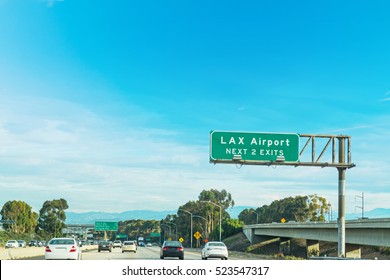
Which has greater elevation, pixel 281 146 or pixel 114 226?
pixel 281 146

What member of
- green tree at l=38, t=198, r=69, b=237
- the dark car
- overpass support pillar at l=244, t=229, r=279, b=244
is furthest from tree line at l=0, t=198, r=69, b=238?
the dark car

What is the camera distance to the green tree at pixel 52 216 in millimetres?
177375

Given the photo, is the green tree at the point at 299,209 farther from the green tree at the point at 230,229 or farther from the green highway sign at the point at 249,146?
the green highway sign at the point at 249,146

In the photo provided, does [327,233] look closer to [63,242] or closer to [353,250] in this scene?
[353,250]

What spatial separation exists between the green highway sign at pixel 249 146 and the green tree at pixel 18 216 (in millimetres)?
128260

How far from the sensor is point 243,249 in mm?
113000

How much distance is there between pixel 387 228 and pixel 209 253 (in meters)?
17.1

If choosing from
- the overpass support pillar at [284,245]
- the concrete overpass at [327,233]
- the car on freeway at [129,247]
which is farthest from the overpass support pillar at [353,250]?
the overpass support pillar at [284,245]

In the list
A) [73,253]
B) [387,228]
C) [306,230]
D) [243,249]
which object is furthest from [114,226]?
[73,253]

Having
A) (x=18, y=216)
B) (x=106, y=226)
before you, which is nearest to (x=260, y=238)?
(x=106, y=226)

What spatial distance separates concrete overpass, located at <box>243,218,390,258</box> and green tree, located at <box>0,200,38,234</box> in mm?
70673

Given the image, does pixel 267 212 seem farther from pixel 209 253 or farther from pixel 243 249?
pixel 209 253

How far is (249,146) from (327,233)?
109 ft

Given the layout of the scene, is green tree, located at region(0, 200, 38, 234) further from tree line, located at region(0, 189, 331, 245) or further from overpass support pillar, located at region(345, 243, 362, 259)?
overpass support pillar, located at region(345, 243, 362, 259)
